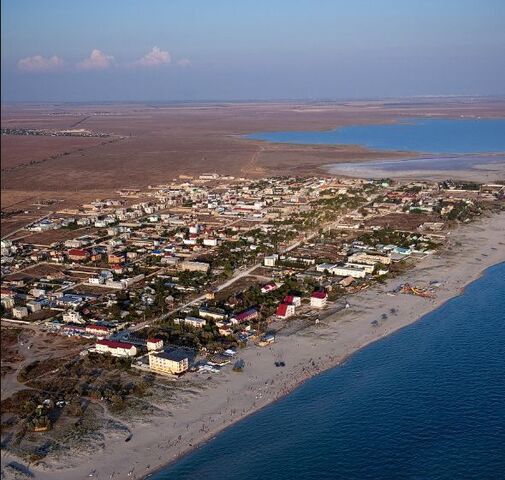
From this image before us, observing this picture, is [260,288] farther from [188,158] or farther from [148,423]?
[188,158]

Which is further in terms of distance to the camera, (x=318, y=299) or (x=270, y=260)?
(x=270, y=260)

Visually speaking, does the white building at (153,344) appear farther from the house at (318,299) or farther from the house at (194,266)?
the house at (194,266)

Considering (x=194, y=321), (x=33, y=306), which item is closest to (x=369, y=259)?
(x=194, y=321)

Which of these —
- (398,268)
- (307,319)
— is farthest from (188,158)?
(307,319)

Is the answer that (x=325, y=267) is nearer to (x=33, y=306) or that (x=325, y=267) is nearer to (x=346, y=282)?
(x=346, y=282)

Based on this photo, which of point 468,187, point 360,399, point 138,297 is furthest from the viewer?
point 468,187

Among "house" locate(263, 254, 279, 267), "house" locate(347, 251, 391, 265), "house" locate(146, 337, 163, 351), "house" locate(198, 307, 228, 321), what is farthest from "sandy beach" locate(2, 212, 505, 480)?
"house" locate(263, 254, 279, 267)
